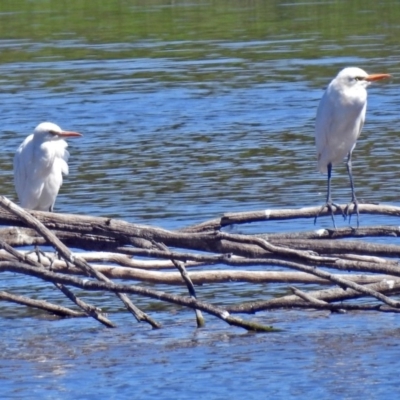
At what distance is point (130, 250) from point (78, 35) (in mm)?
24035

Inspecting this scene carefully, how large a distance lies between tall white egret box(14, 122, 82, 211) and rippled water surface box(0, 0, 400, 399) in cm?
85

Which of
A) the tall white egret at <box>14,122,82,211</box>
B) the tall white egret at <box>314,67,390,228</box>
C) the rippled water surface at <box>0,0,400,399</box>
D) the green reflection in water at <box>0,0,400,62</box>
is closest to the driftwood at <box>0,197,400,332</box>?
the rippled water surface at <box>0,0,400,399</box>

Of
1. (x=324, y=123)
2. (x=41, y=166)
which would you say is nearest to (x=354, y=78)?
(x=324, y=123)

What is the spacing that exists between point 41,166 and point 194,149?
7300mm

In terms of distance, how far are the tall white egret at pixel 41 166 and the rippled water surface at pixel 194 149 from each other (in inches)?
33.5

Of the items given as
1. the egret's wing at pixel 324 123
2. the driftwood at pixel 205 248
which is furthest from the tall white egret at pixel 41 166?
the egret's wing at pixel 324 123

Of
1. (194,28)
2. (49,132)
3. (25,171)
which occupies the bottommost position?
(194,28)

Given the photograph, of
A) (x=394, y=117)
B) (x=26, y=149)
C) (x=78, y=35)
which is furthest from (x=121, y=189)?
(x=78, y=35)

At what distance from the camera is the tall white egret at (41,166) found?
11281 mm

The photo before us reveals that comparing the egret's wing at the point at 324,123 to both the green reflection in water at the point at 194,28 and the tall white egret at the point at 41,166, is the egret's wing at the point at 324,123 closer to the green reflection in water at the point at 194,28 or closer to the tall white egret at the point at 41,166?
the tall white egret at the point at 41,166

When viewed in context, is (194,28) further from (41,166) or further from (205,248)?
(205,248)

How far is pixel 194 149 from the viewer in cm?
1853

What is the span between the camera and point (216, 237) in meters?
8.36

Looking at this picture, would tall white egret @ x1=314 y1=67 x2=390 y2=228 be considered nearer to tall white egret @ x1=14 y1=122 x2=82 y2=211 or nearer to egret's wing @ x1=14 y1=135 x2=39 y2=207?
tall white egret @ x1=14 y1=122 x2=82 y2=211
